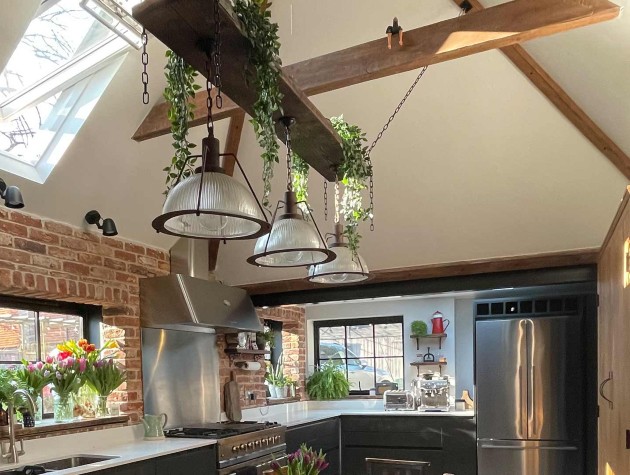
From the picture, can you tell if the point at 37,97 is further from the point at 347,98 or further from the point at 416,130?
the point at 416,130

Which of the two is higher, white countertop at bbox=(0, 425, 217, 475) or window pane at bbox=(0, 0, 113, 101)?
window pane at bbox=(0, 0, 113, 101)

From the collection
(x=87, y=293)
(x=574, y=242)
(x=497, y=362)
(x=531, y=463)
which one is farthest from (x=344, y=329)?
(x=87, y=293)

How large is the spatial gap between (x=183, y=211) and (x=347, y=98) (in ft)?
10.3

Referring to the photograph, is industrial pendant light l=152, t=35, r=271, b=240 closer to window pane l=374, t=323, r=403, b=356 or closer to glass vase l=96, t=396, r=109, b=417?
glass vase l=96, t=396, r=109, b=417

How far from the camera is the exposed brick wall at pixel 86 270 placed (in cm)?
368

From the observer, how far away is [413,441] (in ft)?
20.4

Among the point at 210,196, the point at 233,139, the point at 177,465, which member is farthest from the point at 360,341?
the point at 210,196

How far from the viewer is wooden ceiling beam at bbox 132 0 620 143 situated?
9.69ft

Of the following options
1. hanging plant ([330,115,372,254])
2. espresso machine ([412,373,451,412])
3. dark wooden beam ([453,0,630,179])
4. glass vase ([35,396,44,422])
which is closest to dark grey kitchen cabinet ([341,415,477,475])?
espresso machine ([412,373,451,412])

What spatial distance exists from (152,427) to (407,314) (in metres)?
3.69

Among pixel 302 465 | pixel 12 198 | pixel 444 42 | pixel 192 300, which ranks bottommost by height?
pixel 302 465

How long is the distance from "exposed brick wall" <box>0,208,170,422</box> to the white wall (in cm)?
297

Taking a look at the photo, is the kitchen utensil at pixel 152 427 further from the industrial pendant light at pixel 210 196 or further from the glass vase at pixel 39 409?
the industrial pendant light at pixel 210 196

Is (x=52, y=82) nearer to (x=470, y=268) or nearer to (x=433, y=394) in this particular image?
(x=470, y=268)
